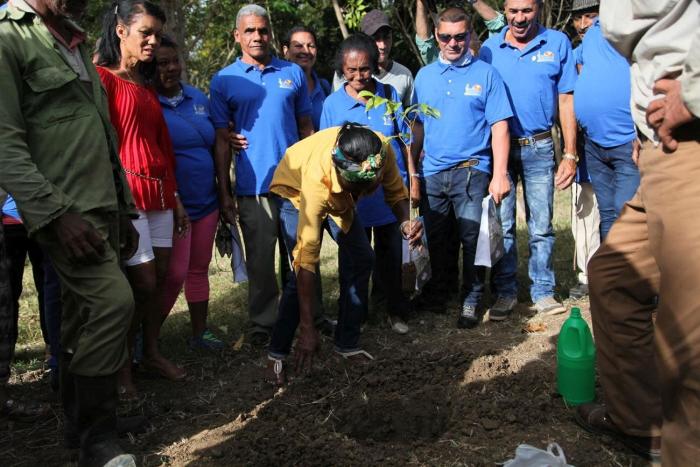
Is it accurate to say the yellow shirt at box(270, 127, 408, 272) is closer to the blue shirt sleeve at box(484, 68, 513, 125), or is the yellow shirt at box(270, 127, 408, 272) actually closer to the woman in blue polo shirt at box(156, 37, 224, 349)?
the woman in blue polo shirt at box(156, 37, 224, 349)

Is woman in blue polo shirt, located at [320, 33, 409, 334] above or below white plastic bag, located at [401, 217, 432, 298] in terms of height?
above

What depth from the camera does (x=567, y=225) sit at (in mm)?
8625

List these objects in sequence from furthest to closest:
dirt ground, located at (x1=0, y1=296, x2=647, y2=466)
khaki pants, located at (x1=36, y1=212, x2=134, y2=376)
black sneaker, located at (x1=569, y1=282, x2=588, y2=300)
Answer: black sneaker, located at (x1=569, y1=282, x2=588, y2=300) < dirt ground, located at (x1=0, y1=296, x2=647, y2=466) < khaki pants, located at (x1=36, y1=212, x2=134, y2=376)

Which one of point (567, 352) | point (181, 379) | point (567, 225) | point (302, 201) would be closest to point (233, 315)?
point (181, 379)

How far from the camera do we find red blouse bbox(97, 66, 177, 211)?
3689mm

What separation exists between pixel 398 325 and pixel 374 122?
1444 mm

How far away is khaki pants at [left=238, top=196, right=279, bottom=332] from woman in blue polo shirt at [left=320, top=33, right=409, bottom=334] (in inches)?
24.9

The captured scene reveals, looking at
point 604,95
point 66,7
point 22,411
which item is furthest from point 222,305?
point 66,7

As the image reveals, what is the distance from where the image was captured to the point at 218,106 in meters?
4.82

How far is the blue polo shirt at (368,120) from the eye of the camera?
4.89m

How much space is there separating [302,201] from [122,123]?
103cm

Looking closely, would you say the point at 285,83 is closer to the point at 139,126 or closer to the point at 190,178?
the point at 190,178

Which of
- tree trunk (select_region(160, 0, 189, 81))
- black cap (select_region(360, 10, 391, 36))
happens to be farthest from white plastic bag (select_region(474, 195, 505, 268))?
tree trunk (select_region(160, 0, 189, 81))

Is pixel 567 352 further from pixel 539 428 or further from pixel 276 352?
pixel 276 352
